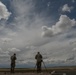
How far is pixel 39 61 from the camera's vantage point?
31281 mm

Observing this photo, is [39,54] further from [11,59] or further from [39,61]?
[11,59]

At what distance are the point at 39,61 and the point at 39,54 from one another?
95 cm

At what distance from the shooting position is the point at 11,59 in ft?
106

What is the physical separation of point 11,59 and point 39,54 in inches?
161

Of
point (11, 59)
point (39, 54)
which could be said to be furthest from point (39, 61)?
point (11, 59)

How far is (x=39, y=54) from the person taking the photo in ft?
102

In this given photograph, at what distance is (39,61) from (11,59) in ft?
13.0
